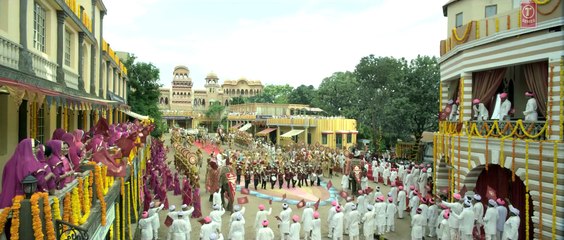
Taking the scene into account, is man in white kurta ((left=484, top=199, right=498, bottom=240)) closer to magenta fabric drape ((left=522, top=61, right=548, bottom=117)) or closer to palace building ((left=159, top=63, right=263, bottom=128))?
magenta fabric drape ((left=522, top=61, right=548, bottom=117))

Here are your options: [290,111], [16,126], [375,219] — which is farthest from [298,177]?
[290,111]

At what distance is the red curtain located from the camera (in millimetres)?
13164

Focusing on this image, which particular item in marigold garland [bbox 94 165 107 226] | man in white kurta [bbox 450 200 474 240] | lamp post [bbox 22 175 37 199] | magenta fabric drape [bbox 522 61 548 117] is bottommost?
man in white kurta [bbox 450 200 474 240]

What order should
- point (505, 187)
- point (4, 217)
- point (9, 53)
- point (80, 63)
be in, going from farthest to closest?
point (80, 63) → point (505, 187) → point (9, 53) → point (4, 217)

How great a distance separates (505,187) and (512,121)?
242 centimetres

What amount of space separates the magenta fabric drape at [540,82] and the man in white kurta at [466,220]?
3.67 meters

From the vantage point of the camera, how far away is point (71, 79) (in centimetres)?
1490

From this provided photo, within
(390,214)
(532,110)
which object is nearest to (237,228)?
(390,214)

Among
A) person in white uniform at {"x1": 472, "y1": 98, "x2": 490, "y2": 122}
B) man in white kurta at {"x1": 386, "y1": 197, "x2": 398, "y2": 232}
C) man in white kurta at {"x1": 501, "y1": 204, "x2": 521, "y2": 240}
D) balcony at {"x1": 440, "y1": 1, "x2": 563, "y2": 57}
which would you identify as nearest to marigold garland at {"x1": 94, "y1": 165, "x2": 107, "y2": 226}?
man in white kurta at {"x1": 501, "y1": 204, "x2": 521, "y2": 240}

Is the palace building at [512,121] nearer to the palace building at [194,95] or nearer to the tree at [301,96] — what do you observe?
the tree at [301,96]

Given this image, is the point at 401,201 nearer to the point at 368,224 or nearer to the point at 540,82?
the point at 368,224

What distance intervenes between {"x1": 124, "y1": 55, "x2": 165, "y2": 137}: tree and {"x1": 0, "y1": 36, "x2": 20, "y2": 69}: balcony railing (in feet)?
90.1

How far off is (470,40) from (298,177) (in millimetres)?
12512

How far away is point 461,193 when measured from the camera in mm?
14016
